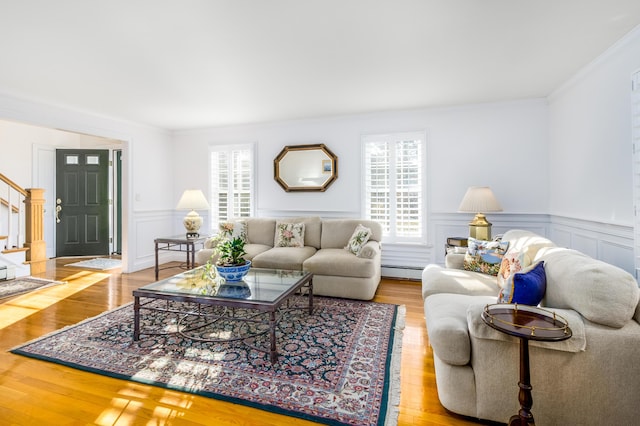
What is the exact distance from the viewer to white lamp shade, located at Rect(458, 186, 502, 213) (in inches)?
147

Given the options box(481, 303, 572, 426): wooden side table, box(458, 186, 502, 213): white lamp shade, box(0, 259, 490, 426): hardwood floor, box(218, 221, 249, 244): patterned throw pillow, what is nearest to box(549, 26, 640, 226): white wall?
box(458, 186, 502, 213): white lamp shade

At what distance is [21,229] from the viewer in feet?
19.2

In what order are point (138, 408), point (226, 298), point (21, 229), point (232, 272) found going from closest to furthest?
point (138, 408) → point (226, 298) → point (232, 272) → point (21, 229)

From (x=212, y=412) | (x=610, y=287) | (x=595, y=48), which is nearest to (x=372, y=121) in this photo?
(x=595, y=48)

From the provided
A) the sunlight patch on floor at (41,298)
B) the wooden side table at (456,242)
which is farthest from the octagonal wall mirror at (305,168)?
the sunlight patch on floor at (41,298)

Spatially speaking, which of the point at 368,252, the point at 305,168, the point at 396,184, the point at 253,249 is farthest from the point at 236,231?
the point at 396,184

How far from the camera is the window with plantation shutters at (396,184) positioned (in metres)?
4.68

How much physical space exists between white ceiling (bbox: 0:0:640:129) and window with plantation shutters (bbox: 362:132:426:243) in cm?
68

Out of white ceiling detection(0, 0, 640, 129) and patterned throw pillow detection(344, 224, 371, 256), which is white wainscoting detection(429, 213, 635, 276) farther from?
white ceiling detection(0, 0, 640, 129)

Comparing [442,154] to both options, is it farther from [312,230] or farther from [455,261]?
[312,230]

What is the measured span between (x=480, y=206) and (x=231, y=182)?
4052 millimetres

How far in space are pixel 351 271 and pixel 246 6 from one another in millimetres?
2781

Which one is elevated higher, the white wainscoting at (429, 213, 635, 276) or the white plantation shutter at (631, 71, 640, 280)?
the white plantation shutter at (631, 71, 640, 280)

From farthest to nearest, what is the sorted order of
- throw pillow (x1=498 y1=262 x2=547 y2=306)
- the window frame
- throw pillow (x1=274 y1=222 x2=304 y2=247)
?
the window frame → throw pillow (x1=274 y1=222 x2=304 y2=247) → throw pillow (x1=498 y1=262 x2=547 y2=306)
